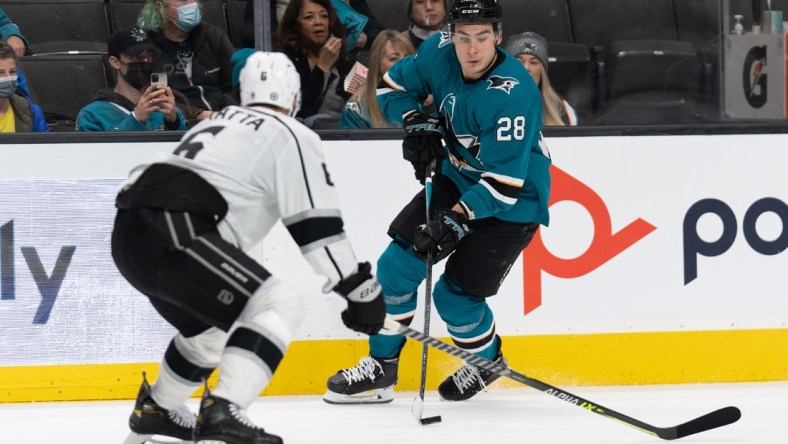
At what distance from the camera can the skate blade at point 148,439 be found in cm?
309

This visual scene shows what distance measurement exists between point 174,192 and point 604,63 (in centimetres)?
221

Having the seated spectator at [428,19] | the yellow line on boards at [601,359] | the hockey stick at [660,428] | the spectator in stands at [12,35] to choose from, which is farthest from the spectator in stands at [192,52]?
the hockey stick at [660,428]

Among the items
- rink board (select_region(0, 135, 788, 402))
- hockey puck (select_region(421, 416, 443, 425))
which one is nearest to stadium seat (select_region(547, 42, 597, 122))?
rink board (select_region(0, 135, 788, 402))

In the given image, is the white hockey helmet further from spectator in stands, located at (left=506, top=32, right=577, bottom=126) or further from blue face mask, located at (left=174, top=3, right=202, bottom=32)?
spectator in stands, located at (left=506, top=32, right=577, bottom=126)

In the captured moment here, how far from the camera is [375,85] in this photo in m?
4.26

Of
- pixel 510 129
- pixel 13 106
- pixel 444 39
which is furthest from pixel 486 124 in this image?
pixel 13 106

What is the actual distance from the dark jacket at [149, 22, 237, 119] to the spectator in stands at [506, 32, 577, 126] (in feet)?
3.30

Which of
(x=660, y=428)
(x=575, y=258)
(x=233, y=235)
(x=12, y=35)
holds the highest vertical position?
(x=12, y=35)

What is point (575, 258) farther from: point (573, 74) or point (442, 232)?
point (442, 232)

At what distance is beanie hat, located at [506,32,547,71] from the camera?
437cm

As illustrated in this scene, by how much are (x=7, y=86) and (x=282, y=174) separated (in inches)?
66.8

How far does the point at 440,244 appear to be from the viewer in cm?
352

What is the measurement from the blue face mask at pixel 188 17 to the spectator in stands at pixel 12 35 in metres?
0.52

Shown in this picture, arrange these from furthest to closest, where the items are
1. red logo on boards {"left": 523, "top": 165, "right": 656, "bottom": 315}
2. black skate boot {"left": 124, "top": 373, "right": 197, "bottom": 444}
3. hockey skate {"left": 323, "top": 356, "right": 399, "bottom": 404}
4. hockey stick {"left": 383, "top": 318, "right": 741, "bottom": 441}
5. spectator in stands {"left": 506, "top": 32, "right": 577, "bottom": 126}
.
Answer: spectator in stands {"left": 506, "top": 32, "right": 577, "bottom": 126}, red logo on boards {"left": 523, "top": 165, "right": 656, "bottom": 315}, hockey skate {"left": 323, "top": 356, "right": 399, "bottom": 404}, hockey stick {"left": 383, "top": 318, "right": 741, "bottom": 441}, black skate boot {"left": 124, "top": 373, "right": 197, "bottom": 444}
